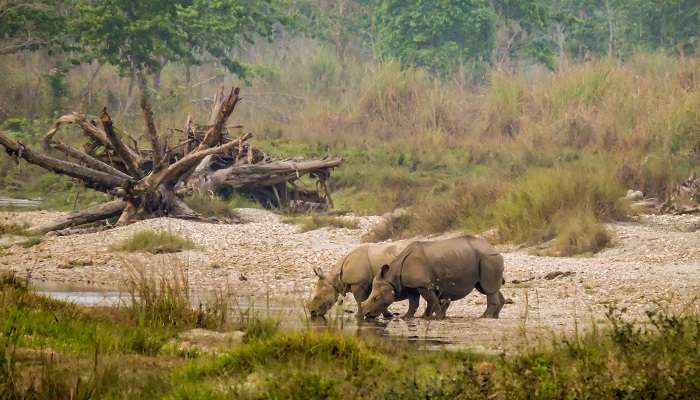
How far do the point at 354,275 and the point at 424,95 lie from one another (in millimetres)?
22913

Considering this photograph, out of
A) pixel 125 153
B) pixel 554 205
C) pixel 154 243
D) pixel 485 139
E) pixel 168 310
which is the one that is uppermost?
pixel 168 310

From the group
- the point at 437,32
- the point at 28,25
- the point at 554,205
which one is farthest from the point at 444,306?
the point at 437,32

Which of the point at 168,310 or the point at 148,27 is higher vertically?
the point at 148,27

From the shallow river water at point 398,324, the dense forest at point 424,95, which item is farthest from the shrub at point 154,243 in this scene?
the shallow river water at point 398,324

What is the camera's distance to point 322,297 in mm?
13352

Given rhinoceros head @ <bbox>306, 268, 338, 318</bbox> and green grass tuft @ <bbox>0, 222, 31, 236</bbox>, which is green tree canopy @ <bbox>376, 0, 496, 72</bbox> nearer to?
green grass tuft @ <bbox>0, 222, 31, 236</bbox>

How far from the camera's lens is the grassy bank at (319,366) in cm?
719

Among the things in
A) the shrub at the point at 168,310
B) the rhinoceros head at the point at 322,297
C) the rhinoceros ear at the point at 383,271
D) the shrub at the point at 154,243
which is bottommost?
the shrub at the point at 154,243

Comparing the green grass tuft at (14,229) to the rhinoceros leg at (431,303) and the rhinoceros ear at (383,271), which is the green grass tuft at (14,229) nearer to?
the rhinoceros ear at (383,271)

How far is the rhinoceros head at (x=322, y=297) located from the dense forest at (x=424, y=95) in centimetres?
634

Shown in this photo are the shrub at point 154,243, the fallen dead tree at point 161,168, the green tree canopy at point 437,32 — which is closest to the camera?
the shrub at point 154,243

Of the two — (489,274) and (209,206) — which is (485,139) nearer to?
(209,206)

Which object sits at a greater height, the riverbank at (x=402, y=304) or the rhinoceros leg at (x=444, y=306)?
the rhinoceros leg at (x=444, y=306)

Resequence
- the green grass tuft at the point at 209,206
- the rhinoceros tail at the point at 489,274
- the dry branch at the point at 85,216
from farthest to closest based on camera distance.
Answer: the green grass tuft at the point at 209,206 → the dry branch at the point at 85,216 → the rhinoceros tail at the point at 489,274
